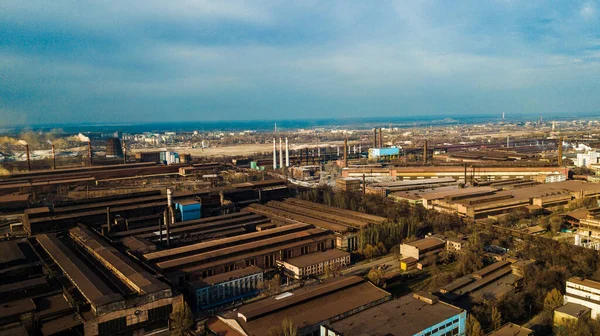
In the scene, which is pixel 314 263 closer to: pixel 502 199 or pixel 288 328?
pixel 288 328

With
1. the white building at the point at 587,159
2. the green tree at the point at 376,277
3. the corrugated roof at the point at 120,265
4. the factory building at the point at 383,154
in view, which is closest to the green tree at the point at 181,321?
the corrugated roof at the point at 120,265

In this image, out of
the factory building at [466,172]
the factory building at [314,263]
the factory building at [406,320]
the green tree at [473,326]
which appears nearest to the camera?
the factory building at [406,320]

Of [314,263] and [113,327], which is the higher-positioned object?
[113,327]

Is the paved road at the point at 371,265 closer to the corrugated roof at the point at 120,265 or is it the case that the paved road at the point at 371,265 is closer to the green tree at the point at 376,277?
the green tree at the point at 376,277

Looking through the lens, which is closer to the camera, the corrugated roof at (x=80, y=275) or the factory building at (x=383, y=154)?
the corrugated roof at (x=80, y=275)

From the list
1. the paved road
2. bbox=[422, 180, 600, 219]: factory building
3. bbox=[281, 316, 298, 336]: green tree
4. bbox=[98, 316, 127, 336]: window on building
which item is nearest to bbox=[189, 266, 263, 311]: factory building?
bbox=[98, 316, 127, 336]: window on building

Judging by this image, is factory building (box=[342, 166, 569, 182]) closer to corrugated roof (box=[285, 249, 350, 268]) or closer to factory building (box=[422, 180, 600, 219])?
factory building (box=[422, 180, 600, 219])

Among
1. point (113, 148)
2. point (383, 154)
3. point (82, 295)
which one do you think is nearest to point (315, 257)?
point (82, 295)
